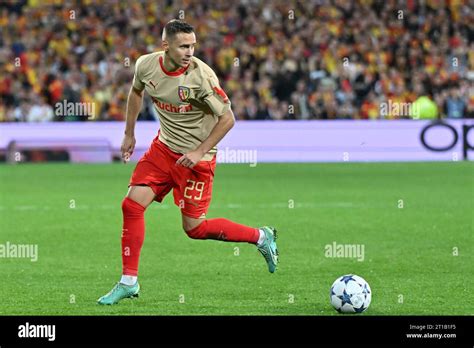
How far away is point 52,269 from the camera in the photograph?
34.9ft

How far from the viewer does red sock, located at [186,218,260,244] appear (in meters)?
8.96

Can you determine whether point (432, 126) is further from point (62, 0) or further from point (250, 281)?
point (250, 281)

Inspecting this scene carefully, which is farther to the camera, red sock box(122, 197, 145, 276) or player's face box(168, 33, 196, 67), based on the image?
red sock box(122, 197, 145, 276)

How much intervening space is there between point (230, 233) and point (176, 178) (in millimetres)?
669

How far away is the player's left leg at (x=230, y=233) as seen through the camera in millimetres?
8938

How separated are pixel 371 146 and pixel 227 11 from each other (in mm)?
7230

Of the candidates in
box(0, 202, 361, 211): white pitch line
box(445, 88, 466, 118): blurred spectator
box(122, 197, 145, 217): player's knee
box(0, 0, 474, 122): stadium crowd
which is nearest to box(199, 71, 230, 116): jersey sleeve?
box(122, 197, 145, 217): player's knee

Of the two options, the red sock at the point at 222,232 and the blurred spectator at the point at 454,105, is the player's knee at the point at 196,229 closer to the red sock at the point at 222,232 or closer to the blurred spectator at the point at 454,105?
the red sock at the point at 222,232

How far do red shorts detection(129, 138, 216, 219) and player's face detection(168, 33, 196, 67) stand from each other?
0.83 meters

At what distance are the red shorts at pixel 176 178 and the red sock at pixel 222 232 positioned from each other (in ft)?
0.41

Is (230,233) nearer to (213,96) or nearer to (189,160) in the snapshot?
(189,160)

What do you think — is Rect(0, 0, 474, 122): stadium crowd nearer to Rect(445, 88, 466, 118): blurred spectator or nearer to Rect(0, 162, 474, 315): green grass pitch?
Rect(445, 88, 466, 118): blurred spectator

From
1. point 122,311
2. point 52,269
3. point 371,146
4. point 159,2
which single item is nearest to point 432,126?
point 371,146
